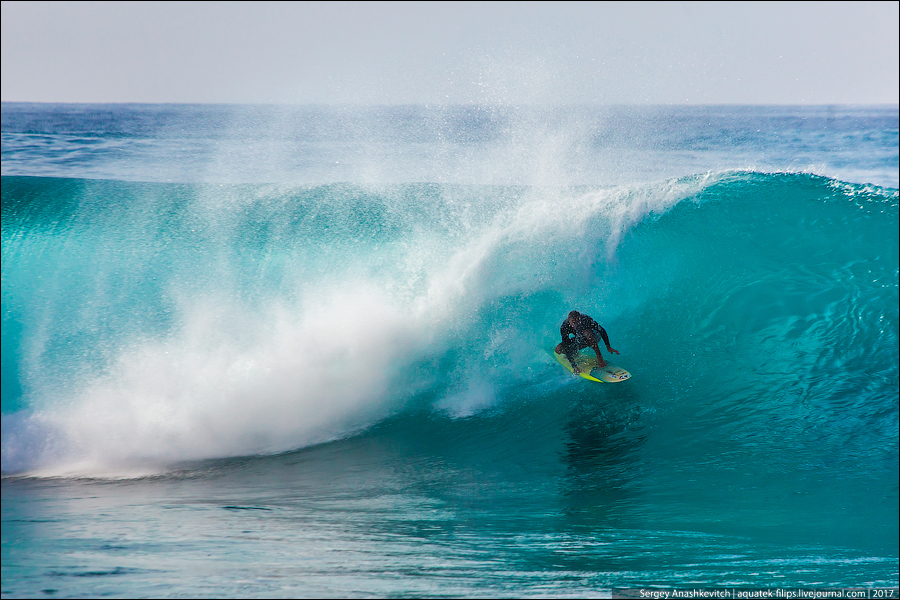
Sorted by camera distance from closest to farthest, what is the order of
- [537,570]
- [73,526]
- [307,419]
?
[537,570] → [73,526] → [307,419]

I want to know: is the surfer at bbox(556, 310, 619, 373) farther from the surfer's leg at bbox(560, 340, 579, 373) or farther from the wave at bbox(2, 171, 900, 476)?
the wave at bbox(2, 171, 900, 476)

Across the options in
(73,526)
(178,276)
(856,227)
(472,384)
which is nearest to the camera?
(73,526)

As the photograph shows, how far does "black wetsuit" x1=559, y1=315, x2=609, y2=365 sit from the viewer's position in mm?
7023

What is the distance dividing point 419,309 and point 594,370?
2.72m

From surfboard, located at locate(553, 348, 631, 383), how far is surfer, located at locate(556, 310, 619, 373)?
2.8 inches

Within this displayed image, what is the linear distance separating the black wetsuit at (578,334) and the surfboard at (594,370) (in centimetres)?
14

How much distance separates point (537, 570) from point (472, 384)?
3.54 meters

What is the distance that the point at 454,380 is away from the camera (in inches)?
297

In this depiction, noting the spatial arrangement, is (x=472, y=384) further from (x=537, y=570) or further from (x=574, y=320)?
(x=537, y=570)

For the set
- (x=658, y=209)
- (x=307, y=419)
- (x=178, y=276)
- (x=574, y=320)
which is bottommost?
(x=307, y=419)

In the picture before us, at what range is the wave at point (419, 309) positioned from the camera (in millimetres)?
6727

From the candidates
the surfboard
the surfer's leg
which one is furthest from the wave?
the surfer's leg

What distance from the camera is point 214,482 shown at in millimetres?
5742

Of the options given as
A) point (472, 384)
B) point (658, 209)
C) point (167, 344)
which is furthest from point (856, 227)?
point (167, 344)
